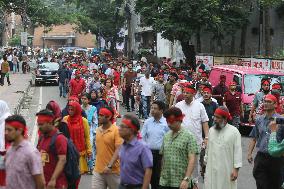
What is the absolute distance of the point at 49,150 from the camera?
761 cm

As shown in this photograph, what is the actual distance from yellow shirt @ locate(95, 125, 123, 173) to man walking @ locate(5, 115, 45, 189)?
87.8 inches

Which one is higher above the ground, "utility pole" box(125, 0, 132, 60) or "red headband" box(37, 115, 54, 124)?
"utility pole" box(125, 0, 132, 60)

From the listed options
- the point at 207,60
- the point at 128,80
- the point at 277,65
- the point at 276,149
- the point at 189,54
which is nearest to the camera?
the point at 276,149

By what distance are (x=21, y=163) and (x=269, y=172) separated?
3.99 meters

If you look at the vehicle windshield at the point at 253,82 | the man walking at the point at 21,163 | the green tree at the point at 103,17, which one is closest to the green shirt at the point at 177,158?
the man walking at the point at 21,163

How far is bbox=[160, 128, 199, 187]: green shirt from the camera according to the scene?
8.09 meters

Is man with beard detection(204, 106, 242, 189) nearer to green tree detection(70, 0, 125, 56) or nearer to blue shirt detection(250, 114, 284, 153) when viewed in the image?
blue shirt detection(250, 114, 284, 153)

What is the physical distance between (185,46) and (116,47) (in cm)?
3637

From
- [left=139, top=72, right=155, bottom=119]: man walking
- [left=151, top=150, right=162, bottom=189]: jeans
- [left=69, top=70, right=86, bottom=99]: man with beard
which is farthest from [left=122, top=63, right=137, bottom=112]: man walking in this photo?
[left=151, top=150, right=162, bottom=189]: jeans

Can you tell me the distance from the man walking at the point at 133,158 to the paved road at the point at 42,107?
13.6 ft

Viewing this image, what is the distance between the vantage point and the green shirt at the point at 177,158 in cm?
809

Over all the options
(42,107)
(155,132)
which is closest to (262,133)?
(155,132)

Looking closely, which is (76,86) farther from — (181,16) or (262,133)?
(181,16)

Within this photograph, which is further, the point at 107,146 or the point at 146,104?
the point at 146,104
